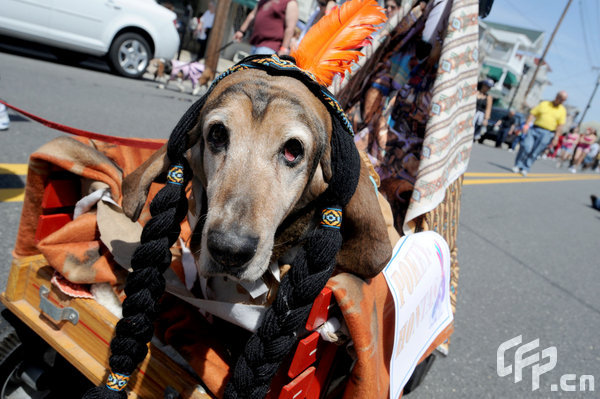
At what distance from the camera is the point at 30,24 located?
8.53 metres

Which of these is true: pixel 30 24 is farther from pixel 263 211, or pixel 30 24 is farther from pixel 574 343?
pixel 574 343

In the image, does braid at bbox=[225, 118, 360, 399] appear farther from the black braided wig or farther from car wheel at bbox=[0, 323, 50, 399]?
Result: car wheel at bbox=[0, 323, 50, 399]

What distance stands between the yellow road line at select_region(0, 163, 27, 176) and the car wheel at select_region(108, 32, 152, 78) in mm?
6958

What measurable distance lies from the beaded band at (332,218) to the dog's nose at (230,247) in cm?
31

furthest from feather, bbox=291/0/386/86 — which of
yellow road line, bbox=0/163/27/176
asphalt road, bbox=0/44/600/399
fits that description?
yellow road line, bbox=0/163/27/176

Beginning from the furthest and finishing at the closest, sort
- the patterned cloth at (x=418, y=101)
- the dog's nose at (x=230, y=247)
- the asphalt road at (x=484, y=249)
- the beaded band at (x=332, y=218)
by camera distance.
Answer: the asphalt road at (x=484, y=249) < the patterned cloth at (x=418, y=101) < the beaded band at (x=332, y=218) < the dog's nose at (x=230, y=247)

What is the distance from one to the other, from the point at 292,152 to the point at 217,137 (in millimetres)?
246

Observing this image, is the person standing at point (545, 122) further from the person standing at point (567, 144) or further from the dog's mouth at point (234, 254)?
the person standing at point (567, 144)

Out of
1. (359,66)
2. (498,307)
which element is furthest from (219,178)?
(498,307)

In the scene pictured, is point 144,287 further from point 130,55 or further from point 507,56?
point 507,56

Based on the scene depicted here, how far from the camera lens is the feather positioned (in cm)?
180

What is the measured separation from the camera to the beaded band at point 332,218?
146cm

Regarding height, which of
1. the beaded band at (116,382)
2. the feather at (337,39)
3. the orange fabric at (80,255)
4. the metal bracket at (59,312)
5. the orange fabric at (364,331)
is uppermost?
the feather at (337,39)

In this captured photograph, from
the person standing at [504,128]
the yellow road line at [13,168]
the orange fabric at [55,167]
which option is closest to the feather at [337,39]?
the orange fabric at [55,167]
